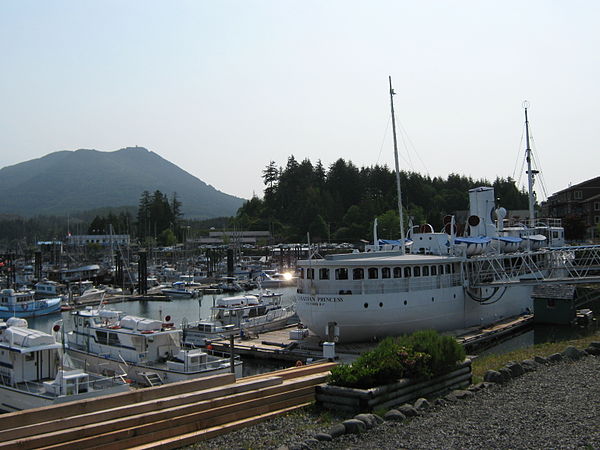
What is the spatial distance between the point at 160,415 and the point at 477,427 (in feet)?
19.3

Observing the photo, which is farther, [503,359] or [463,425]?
[503,359]

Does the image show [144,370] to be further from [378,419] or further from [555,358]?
[555,358]

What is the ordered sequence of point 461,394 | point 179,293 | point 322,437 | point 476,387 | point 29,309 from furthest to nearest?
point 179,293 < point 29,309 < point 476,387 < point 461,394 < point 322,437

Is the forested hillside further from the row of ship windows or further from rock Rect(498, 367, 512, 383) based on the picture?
rock Rect(498, 367, 512, 383)

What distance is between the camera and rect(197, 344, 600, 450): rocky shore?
9.97m

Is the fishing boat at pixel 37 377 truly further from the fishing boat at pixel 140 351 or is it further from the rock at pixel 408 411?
the rock at pixel 408 411

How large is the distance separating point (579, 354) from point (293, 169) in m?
120

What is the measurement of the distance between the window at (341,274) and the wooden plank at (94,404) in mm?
16253

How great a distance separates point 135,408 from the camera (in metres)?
10.2

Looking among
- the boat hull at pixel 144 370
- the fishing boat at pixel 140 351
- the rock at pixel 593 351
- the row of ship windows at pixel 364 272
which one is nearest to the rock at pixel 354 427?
the rock at pixel 593 351

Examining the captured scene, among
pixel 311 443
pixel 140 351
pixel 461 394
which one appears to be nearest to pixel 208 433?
pixel 311 443

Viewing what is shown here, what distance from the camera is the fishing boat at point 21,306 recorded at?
53.6m

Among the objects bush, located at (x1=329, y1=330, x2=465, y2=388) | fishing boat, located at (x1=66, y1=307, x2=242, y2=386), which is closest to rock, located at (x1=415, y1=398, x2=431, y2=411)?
bush, located at (x1=329, y1=330, x2=465, y2=388)

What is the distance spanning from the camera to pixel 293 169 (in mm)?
136375
